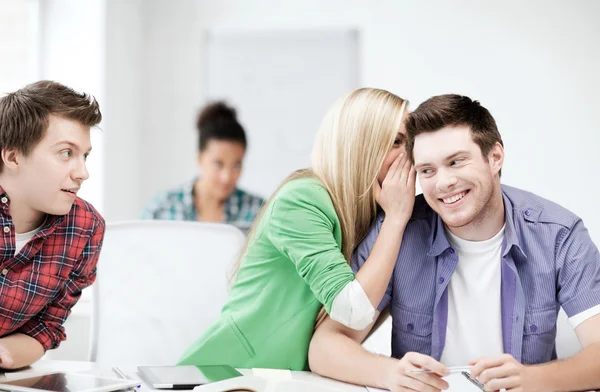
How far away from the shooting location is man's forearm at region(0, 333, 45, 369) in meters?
1.51

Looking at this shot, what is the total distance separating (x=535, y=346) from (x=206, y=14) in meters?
3.42

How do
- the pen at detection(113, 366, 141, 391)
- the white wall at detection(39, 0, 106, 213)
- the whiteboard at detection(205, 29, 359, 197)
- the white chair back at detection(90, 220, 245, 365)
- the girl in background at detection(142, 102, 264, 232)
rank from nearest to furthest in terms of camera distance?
the pen at detection(113, 366, 141, 391), the white chair back at detection(90, 220, 245, 365), the girl in background at detection(142, 102, 264, 232), the white wall at detection(39, 0, 106, 213), the whiteboard at detection(205, 29, 359, 197)

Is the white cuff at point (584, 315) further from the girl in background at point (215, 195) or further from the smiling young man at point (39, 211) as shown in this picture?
the girl in background at point (215, 195)

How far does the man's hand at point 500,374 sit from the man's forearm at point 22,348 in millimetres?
959

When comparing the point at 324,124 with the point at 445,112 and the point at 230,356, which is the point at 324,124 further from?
the point at 230,356

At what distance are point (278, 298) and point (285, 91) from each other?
280 centimetres

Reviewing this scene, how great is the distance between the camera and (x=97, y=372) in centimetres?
151

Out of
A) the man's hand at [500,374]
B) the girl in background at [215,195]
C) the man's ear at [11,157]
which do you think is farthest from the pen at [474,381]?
the girl in background at [215,195]

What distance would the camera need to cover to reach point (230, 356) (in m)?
1.71

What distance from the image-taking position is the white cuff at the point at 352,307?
1.54m

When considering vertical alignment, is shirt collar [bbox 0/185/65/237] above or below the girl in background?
above

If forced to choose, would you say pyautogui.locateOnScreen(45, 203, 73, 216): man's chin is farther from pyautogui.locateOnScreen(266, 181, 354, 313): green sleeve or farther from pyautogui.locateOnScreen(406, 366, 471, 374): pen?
pyautogui.locateOnScreen(406, 366, 471, 374): pen

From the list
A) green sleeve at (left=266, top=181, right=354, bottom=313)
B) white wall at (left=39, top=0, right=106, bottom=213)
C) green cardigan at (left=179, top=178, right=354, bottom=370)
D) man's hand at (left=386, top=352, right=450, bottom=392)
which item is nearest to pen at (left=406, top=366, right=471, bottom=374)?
man's hand at (left=386, top=352, right=450, bottom=392)

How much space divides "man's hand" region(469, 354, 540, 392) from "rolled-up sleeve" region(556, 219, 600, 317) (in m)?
0.31
